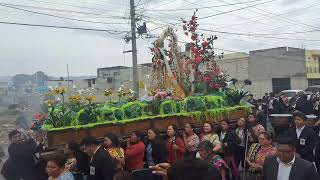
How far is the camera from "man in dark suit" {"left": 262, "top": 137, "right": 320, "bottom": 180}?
14.3ft

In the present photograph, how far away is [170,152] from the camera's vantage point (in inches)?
300

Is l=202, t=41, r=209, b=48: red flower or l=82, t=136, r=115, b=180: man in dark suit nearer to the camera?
l=82, t=136, r=115, b=180: man in dark suit

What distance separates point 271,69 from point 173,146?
36814 mm

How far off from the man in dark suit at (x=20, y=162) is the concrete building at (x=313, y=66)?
39082 millimetres

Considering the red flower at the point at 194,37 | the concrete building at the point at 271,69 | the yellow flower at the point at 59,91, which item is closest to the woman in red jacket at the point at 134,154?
the yellow flower at the point at 59,91

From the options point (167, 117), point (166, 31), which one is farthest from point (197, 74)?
point (167, 117)

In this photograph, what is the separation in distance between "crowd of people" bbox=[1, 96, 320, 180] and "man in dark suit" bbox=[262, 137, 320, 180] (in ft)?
0.04

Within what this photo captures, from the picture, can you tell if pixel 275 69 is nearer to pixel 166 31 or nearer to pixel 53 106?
pixel 166 31

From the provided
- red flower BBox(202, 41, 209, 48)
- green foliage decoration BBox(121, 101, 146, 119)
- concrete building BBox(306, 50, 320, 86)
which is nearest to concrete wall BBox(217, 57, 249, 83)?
concrete building BBox(306, 50, 320, 86)

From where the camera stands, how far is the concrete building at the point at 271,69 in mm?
41594

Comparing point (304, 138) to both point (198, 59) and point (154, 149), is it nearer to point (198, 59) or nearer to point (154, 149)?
point (154, 149)

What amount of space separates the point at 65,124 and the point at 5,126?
53.2ft

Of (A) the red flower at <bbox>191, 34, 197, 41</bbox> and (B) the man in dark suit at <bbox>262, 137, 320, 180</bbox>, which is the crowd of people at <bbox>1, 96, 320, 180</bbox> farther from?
(A) the red flower at <bbox>191, 34, 197, 41</bbox>

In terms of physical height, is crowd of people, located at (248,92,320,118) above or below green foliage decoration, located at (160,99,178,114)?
below
